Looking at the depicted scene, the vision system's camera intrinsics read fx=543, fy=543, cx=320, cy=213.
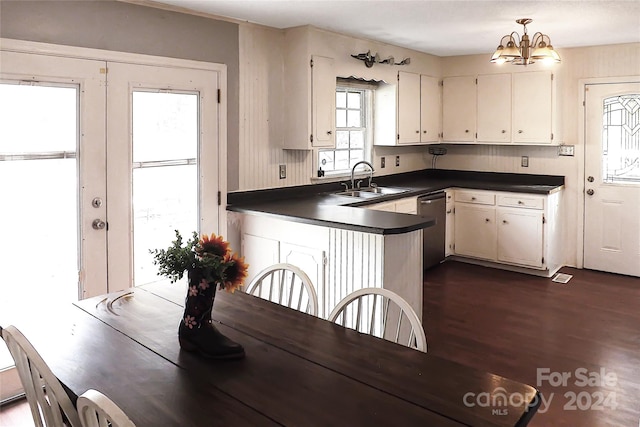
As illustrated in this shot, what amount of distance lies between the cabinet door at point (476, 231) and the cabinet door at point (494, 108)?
0.80m

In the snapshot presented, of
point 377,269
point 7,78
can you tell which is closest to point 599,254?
point 377,269

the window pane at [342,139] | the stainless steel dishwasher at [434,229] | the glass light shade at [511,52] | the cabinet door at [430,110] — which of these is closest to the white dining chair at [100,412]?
the glass light shade at [511,52]

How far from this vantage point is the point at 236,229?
13.4 feet

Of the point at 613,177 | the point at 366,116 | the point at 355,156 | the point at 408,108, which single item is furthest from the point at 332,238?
the point at 613,177

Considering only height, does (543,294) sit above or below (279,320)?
below

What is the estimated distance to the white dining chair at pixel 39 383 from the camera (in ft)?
4.82

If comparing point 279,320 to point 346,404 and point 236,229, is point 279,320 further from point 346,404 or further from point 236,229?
point 236,229

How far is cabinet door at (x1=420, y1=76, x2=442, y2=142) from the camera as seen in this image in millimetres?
5852

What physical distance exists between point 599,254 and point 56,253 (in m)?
5.04

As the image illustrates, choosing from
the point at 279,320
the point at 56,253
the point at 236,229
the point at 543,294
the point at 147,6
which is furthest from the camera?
the point at 543,294

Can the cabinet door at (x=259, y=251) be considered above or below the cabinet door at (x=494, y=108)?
below

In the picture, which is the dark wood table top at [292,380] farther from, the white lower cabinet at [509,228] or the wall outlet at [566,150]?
the wall outlet at [566,150]

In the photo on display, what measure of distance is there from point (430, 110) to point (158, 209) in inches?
139

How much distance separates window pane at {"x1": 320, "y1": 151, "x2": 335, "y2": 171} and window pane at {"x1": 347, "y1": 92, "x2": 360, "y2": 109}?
0.57m
